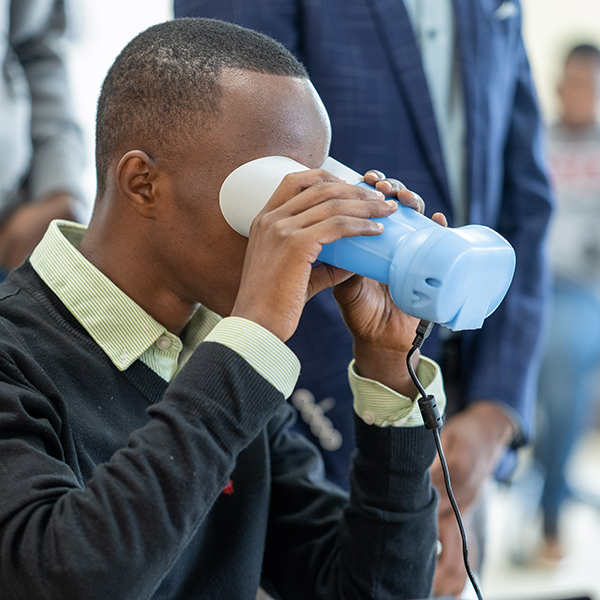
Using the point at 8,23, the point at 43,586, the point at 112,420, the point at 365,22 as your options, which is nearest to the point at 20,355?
the point at 112,420

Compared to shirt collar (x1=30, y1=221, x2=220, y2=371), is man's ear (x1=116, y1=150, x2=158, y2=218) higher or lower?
higher

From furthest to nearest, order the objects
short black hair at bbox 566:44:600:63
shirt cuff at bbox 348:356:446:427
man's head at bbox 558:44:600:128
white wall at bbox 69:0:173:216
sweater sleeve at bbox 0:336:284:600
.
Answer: short black hair at bbox 566:44:600:63
man's head at bbox 558:44:600:128
white wall at bbox 69:0:173:216
shirt cuff at bbox 348:356:446:427
sweater sleeve at bbox 0:336:284:600

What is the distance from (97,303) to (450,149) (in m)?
0.81

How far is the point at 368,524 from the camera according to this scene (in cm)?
98

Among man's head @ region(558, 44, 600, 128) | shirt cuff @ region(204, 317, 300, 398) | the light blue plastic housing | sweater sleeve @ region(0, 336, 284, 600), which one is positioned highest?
the light blue plastic housing

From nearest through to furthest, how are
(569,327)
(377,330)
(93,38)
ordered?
1. (377,330)
2. (93,38)
3. (569,327)

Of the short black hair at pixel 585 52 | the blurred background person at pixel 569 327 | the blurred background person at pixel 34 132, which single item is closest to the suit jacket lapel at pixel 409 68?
the blurred background person at pixel 34 132

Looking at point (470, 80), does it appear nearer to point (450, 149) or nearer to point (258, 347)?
point (450, 149)

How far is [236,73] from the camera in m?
0.85

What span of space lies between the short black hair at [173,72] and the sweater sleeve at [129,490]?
11.4 inches

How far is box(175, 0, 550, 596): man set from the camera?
130 cm

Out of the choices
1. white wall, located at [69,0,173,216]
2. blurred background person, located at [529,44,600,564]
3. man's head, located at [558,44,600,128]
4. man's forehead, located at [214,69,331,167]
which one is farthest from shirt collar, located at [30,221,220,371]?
man's head, located at [558,44,600,128]

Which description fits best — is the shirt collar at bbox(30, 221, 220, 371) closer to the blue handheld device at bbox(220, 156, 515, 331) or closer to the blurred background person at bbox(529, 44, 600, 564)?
the blue handheld device at bbox(220, 156, 515, 331)

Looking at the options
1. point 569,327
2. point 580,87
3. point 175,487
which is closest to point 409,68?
point 175,487
